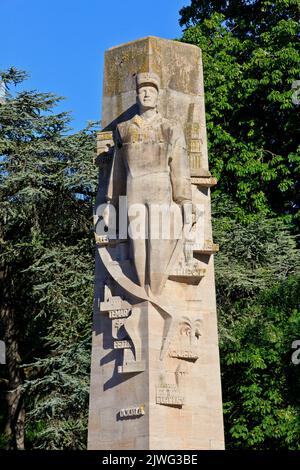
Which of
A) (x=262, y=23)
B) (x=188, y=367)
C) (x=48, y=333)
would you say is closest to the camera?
(x=188, y=367)

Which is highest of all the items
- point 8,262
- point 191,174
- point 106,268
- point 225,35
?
point 225,35

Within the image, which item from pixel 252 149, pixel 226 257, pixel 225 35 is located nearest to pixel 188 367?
pixel 226 257

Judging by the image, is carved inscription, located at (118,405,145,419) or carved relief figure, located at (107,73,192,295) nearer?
carved inscription, located at (118,405,145,419)

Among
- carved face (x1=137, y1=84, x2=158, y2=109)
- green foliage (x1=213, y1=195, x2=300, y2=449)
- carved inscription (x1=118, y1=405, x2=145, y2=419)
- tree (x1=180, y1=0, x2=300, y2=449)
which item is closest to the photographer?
carved inscription (x1=118, y1=405, x2=145, y2=419)

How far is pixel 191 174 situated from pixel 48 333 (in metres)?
13.4

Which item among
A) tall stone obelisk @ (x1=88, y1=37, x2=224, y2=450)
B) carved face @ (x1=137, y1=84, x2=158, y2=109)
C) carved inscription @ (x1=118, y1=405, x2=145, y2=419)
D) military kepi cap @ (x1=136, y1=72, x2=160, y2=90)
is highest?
military kepi cap @ (x1=136, y1=72, x2=160, y2=90)

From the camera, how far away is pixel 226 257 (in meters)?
29.7

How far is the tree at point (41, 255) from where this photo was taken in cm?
2845

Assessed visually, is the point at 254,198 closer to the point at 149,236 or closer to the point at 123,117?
the point at 123,117

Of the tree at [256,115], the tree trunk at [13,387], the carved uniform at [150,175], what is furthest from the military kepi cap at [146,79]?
the tree at [256,115]

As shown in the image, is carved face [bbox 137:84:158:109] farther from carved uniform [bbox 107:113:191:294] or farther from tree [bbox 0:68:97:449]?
tree [bbox 0:68:97:449]

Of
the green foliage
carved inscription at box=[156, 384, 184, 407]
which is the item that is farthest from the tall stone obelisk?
the green foliage

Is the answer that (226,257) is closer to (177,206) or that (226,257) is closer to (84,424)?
(84,424)

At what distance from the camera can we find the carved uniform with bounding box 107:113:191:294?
53.2 ft
